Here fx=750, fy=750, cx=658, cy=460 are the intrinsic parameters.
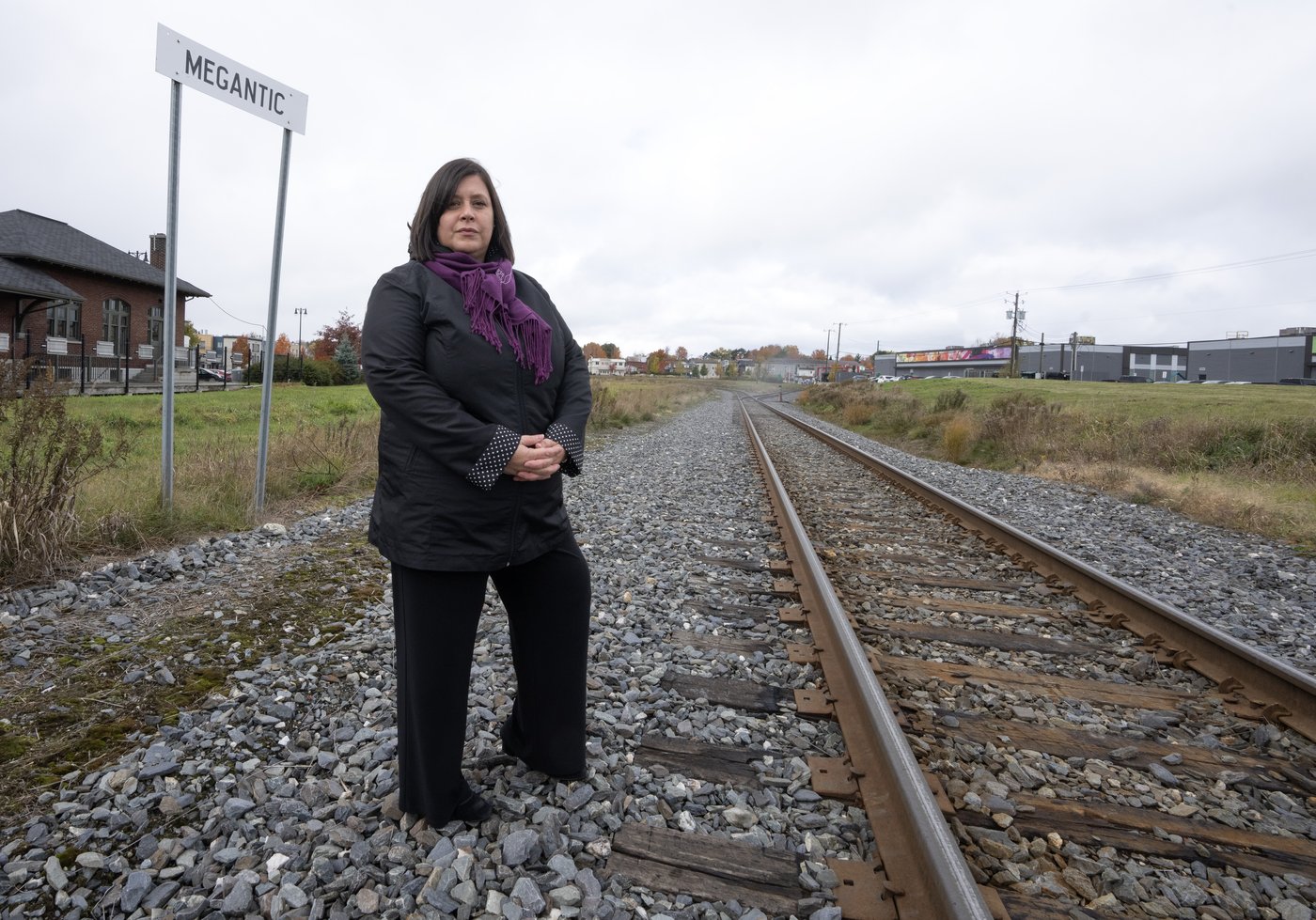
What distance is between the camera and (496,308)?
2098mm

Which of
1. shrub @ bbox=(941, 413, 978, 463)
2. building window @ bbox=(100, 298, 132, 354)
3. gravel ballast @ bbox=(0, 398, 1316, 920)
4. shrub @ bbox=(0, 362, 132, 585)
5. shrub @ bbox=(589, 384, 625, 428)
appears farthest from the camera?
building window @ bbox=(100, 298, 132, 354)

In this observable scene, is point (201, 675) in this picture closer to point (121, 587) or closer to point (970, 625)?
point (121, 587)

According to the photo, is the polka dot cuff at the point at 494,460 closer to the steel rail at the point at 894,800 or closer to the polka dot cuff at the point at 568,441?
the polka dot cuff at the point at 568,441

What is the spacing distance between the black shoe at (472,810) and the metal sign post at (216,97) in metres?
3.98

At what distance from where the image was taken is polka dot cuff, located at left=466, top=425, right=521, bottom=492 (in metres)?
1.98

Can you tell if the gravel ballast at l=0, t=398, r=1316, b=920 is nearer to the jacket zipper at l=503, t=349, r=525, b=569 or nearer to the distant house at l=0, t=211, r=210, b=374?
the jacket zipper at l=503, t=349, r=525, b=569

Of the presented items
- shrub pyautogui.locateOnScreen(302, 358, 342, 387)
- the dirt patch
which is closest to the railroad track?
the dirt patch

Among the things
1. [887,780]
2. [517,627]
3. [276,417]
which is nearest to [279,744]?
[517,627]

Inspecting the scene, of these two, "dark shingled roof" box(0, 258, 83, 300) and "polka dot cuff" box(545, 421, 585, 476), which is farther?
"dark shingled roof" box(0, 258, 83, 300)

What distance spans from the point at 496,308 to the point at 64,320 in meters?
32.3

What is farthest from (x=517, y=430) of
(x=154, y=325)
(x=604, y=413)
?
(x=154, y=325)

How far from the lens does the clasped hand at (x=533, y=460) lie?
2.03 metres

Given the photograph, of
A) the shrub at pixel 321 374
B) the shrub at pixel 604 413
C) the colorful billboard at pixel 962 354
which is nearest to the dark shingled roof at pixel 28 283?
the shrub at pixel 321 374

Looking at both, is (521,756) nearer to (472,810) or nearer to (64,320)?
(472,810)
